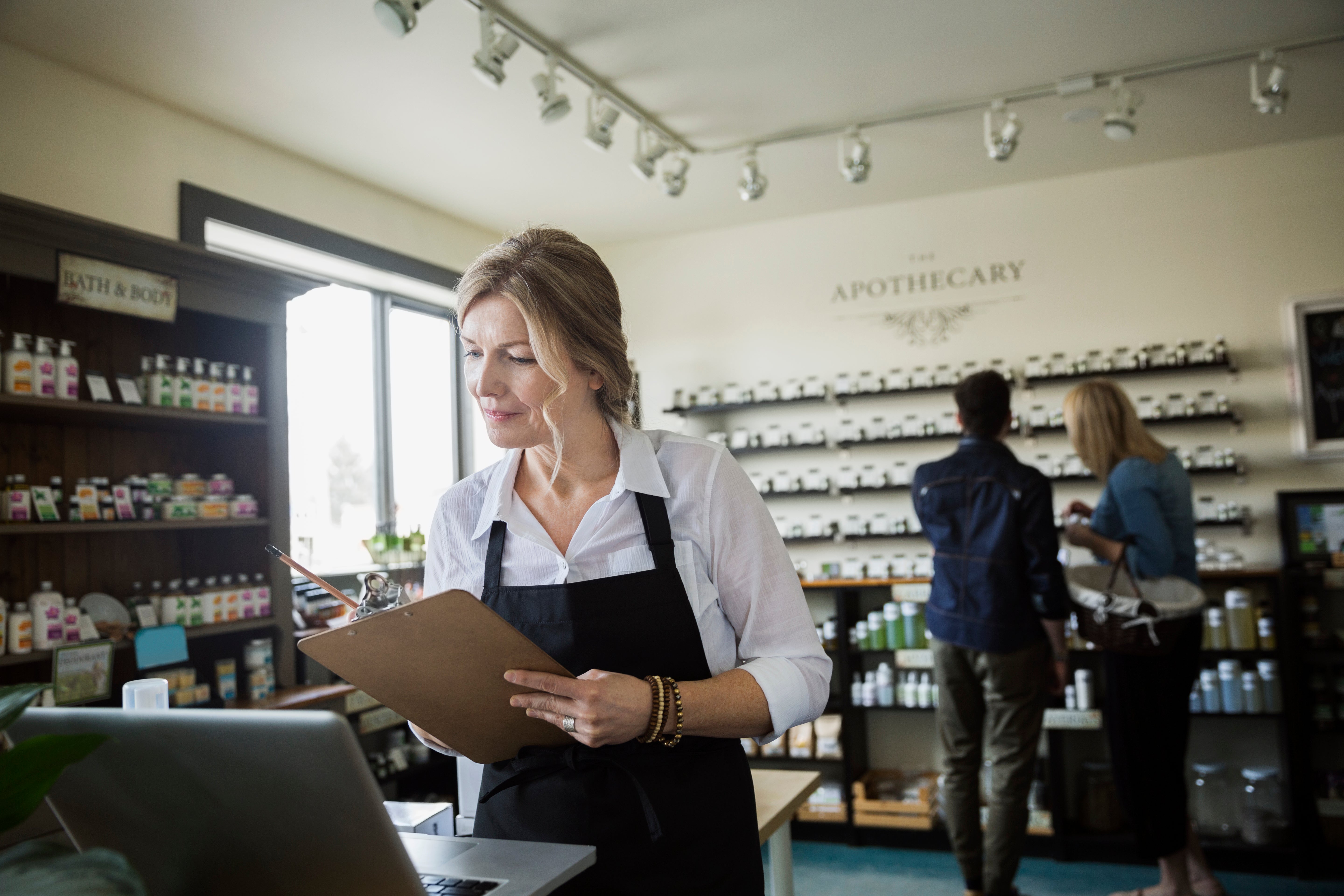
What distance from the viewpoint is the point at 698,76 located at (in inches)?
143

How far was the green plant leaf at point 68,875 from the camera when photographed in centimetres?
59

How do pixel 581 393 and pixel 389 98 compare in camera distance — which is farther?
pixel 389 98

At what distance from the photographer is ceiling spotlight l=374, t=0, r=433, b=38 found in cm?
268

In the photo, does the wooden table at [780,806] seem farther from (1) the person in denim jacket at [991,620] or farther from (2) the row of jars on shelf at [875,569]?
(2) the row of jars on shelf at [875,569]

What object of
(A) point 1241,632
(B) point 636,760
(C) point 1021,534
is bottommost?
(A) point 1241,632

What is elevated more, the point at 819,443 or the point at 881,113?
the point at 881,113

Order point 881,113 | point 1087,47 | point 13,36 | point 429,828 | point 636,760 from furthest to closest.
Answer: point 881,113, point 1087,47, point 13,36, point 429,828, point 636,760

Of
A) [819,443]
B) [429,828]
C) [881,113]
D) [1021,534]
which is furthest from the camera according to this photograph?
[819,443]

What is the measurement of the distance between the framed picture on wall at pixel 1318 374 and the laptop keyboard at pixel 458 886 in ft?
15.4

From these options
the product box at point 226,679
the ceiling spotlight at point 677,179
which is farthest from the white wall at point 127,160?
the product box at point 226,679

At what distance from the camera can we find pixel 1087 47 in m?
3.51

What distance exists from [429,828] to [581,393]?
0.69 metres

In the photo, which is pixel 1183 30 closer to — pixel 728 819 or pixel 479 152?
pixel 479 152

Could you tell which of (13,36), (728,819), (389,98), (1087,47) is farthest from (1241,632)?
(13,36)
